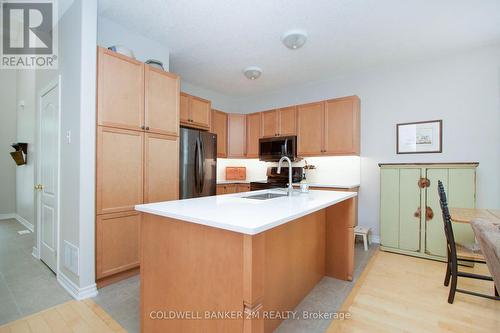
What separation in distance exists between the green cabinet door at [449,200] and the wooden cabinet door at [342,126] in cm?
110

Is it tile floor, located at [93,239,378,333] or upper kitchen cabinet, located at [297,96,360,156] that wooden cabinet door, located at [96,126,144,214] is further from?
upper kitchen cabinet, located at [297,96,360,156]

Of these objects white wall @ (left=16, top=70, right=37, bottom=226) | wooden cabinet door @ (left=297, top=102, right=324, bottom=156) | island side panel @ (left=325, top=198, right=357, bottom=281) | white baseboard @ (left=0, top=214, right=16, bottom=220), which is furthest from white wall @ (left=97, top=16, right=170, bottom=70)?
white baseboard @ (left=0, top=214, right=16, bottom=220)

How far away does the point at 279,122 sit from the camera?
448cm

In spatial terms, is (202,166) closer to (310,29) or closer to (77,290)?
(77,290)

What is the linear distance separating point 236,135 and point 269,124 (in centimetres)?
76

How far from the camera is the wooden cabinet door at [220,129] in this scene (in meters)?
4.65

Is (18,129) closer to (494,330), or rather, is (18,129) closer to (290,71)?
(290,71)

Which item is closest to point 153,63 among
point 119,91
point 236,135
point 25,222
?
point 119,91

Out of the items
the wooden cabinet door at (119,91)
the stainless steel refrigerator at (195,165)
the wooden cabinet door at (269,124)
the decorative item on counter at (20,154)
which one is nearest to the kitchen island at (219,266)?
the wooden cabinet door at (119,91)

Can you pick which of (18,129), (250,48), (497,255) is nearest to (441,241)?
(497,255)

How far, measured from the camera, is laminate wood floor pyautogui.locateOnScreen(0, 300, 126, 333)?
1665 mm

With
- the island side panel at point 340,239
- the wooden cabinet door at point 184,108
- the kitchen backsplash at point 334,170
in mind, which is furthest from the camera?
the kitchen backsplash at point 334,170

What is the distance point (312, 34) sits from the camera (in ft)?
9.05

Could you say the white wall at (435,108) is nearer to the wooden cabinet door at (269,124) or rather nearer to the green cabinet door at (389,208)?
the green cabinet door at (389,208)
